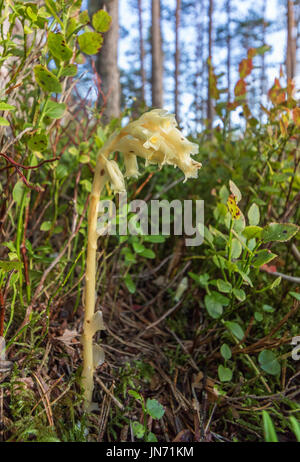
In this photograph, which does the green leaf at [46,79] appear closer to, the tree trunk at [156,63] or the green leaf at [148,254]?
the green leaf at [148,254]

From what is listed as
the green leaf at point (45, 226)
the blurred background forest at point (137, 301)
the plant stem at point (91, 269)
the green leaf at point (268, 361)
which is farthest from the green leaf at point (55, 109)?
the green leaf at point (268, 361)

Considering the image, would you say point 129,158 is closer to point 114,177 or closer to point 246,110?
point 114,177

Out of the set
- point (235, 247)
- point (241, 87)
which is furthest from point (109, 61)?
point (235, 247)

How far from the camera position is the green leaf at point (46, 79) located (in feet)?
3.06

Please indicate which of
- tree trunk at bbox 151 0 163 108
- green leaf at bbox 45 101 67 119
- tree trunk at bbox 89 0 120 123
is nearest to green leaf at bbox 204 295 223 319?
green leaf at bbox 45 101 67 119

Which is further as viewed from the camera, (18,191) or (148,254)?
(148,254)

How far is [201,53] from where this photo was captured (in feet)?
58.7

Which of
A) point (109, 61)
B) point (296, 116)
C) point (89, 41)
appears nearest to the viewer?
point (89, 41)

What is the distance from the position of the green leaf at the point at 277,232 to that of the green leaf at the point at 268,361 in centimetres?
38

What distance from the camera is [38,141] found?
0.97 metres

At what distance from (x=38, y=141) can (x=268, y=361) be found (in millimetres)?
993

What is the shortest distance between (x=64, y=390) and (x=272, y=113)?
1.41m

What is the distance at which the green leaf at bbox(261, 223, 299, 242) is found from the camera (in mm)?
958
